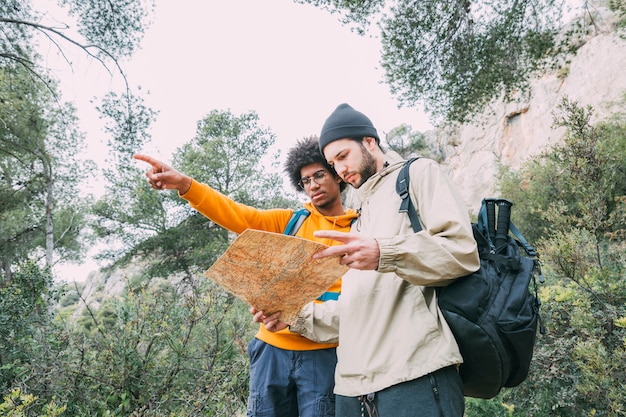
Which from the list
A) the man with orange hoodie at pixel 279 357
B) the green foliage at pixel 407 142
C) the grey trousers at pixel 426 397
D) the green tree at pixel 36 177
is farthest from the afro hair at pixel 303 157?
the green foliage at pixel 407 142

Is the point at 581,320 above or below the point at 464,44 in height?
below

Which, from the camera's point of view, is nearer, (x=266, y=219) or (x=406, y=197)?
(x=406, y=197)

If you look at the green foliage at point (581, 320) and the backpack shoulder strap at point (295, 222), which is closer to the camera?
the backpack shoulder strap at point (295, 222)

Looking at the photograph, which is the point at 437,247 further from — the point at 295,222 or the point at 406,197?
the point at 295,222

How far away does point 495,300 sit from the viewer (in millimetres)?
1235

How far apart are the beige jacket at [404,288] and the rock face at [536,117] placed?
1243 cm

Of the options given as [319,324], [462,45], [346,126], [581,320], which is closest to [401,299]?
[319,324]

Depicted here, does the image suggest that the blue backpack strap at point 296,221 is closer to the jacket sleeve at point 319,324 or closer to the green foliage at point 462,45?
the jacket sleeve at point 319,324

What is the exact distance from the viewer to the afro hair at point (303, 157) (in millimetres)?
2406

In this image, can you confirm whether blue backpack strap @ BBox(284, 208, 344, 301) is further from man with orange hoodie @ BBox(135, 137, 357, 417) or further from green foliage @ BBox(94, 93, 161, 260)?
green foliage @ BBox(94, 93, 161, 260)

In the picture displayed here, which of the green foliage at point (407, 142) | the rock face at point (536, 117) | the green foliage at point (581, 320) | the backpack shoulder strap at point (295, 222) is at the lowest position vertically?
the green foliage at point (581, 320)

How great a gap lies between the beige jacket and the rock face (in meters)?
12.4

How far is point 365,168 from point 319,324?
703 millimetres

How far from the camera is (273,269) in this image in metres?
1.31
